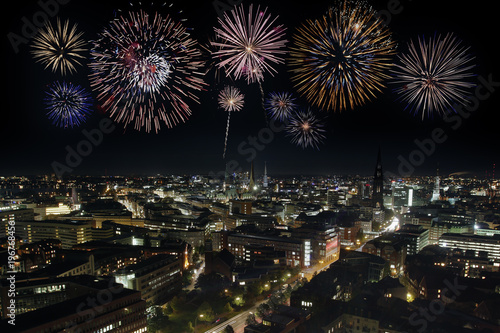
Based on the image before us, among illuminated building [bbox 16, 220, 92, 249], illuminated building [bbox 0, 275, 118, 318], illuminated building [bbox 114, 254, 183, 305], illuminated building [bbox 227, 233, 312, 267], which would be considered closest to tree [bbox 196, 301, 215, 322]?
illuminated building [bbox 114, 254, 183, 305]

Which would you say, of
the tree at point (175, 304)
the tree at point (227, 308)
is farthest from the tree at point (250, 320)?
the tree at point (175, 304)

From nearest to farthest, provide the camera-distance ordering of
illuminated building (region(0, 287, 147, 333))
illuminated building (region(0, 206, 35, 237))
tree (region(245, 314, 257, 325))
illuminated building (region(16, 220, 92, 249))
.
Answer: illuminated building (region(0, 287, 147, 333)) → tree (region(245, 314, 257, 325)) → illuminated building (region(16, 220, 92, 249)) → illuminated building (region(0, 206, 35, 237))

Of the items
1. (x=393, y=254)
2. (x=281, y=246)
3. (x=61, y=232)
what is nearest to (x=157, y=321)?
(x=281, y=246)

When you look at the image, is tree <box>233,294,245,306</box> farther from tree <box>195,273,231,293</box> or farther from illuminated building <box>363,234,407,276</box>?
illuminated building <box>363,234,407,276</box>

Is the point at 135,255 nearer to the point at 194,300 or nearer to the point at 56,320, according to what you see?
the point at 194,300

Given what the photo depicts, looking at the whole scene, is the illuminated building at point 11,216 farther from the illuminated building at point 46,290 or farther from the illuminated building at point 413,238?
the illuminated building at point 413,238

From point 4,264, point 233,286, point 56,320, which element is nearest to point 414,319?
point 233,286

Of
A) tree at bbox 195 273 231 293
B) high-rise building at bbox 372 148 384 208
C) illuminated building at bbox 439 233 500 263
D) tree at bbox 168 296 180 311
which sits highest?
high-rise building at bbox 372 148 384 208

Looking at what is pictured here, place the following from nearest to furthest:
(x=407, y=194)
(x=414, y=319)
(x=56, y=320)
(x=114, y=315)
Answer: (x=56, y=320), (x=114, y=315), (x=414, y=319), (x=407, y=194)

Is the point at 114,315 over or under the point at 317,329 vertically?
over
